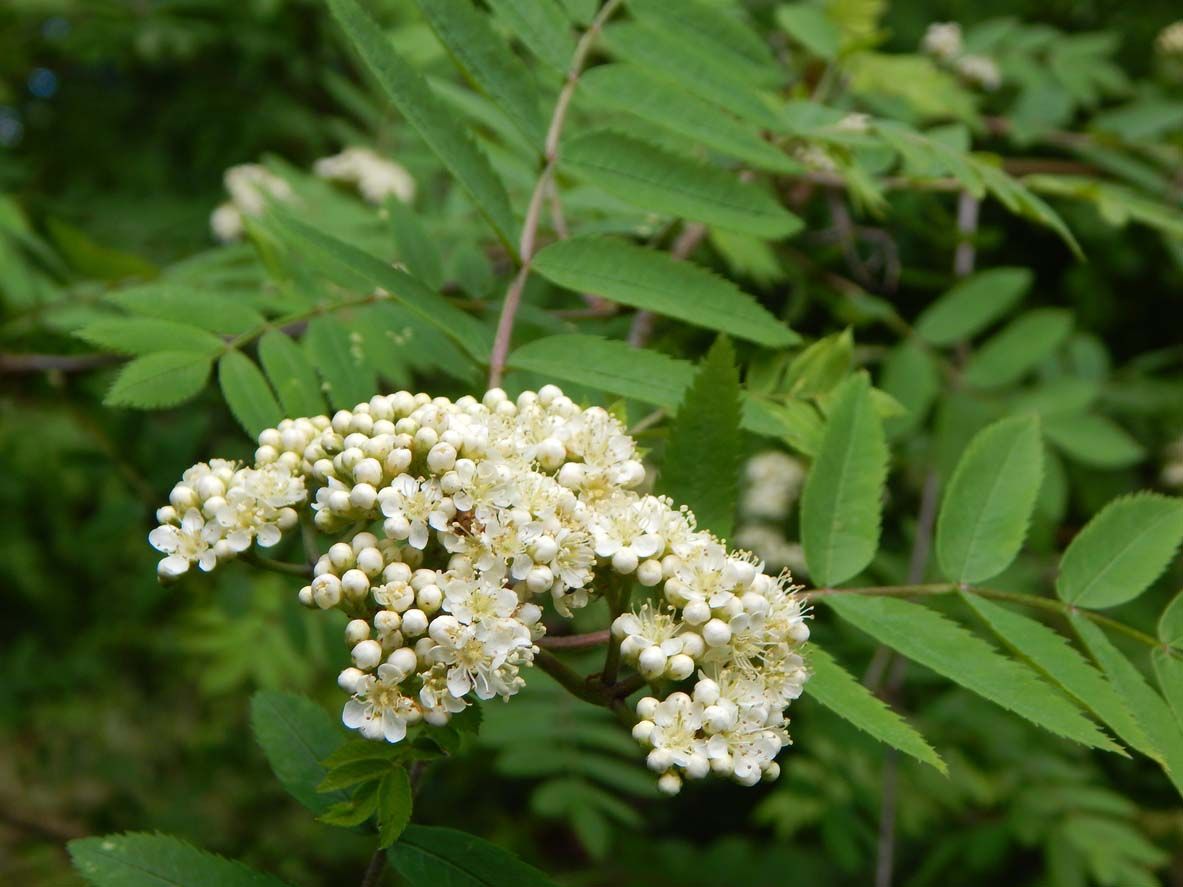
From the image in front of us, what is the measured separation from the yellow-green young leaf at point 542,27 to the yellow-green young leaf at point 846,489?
75 centimetres

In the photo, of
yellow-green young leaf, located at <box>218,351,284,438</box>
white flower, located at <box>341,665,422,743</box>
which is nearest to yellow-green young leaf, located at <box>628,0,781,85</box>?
yellow-green young leaf, located at <box>218,351,284,438</box>

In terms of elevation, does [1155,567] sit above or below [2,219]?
above

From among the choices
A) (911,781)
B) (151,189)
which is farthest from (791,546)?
(151,189)

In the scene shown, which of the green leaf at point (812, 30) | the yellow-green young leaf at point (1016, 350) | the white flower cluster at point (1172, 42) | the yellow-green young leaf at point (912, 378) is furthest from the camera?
the white flower cluster at point (1172, 42)

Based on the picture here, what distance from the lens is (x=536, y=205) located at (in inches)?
70.7

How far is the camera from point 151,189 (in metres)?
4.78

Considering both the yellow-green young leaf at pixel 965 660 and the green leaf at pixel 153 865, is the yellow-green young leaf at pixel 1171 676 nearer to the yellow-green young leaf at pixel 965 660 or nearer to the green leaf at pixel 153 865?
the yellow-green young leaf at pixel 965 660

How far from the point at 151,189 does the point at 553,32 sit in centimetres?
351

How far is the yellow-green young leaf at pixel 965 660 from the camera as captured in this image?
121 centimetres

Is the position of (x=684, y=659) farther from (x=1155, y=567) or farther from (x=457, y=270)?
Result: (x=457, y=270)

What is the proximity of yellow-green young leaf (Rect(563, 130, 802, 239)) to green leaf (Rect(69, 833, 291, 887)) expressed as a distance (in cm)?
108

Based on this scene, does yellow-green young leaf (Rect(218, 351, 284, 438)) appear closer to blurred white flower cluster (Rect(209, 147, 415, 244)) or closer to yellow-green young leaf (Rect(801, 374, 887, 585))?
yellow-green young leaf (Rect(801, 374, 887, 585))

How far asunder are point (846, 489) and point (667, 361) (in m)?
0.31

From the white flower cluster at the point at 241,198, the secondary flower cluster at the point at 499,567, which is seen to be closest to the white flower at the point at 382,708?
the secondary flower cluster at the point at 499,567
